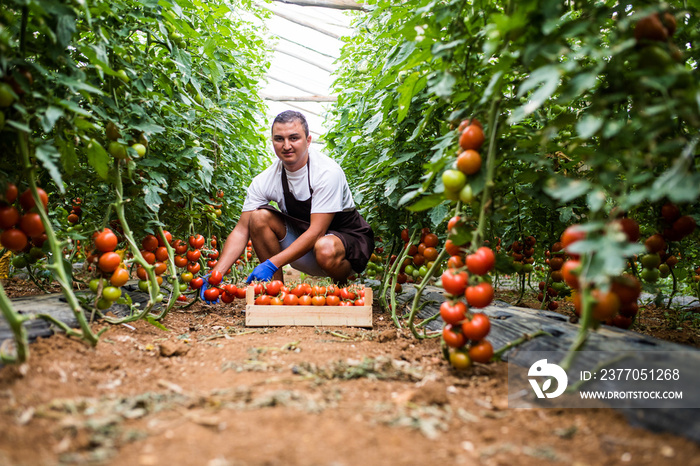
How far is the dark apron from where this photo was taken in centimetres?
323

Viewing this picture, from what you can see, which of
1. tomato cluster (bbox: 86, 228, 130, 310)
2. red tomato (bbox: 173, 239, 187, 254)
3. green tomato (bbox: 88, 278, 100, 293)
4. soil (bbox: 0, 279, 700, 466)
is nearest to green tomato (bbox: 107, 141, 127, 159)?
tomato cluster (bbox: 86, 228, 130, 310)

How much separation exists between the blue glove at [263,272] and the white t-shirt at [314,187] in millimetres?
480

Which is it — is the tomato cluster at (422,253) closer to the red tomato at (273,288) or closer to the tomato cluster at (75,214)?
the red tomato at (273,288)

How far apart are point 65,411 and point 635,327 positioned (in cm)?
282

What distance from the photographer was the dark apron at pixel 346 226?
10.6 feet

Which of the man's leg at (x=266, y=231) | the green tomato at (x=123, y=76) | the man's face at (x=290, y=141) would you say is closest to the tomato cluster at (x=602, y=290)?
the green tomato at (x=123, y=76)

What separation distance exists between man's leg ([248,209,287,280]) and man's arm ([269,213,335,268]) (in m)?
0.35

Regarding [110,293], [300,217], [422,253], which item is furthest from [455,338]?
→ [300,217]

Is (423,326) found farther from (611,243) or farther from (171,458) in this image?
(171,458)

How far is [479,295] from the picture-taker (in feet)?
4.50

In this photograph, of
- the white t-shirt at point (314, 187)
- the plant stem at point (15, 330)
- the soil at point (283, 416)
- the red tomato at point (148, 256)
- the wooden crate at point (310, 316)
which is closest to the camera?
the soil at point (283, 416)

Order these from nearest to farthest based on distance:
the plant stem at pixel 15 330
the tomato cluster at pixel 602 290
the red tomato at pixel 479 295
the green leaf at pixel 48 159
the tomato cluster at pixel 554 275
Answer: the tomato cluster at pixel 602 290, the plant stem at pixel 15 330, the green leaf at pixel 48 159, the red tomato at pixel 479 295, the tomato cluster at pixel 554 275

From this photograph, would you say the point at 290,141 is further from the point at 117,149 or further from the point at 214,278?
the point at 117,149

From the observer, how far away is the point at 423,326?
237 centimetres
